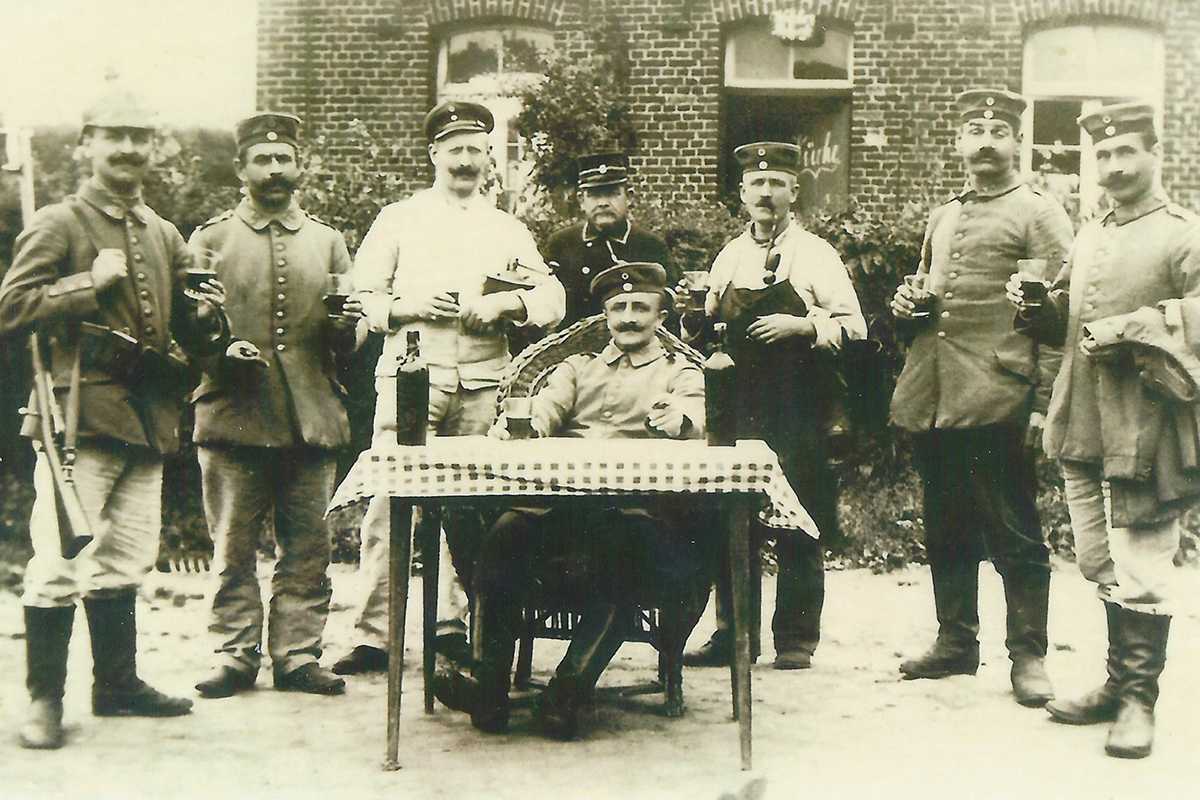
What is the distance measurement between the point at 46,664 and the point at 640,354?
2.26m

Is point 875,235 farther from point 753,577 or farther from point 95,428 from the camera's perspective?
point 95,428

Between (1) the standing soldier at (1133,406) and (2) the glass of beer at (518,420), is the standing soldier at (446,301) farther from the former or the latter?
(1) the standing soldier at (1133,406)

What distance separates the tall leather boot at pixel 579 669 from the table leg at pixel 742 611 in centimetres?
47

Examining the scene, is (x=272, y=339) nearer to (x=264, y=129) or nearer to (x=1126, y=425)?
(x=264, y=129)

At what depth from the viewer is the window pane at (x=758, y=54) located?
23.9 feet

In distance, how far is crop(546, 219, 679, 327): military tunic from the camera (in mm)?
5586

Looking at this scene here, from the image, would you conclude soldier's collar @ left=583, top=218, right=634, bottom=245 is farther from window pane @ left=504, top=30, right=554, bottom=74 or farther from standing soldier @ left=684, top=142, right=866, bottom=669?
window pane @ left=504, top=30, right=554, bottom=74

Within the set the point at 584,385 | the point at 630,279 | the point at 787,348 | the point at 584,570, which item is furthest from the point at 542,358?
the point at 584,570

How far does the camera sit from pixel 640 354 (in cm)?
477

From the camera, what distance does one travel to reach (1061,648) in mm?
5387

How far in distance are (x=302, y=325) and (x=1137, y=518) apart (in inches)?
118

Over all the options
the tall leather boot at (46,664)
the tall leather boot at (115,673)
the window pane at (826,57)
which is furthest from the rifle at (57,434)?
the window pane at (826,57)

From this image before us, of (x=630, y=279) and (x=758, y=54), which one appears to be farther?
(x=758, y=54)

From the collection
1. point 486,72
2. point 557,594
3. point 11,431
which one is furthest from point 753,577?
point 486,72
